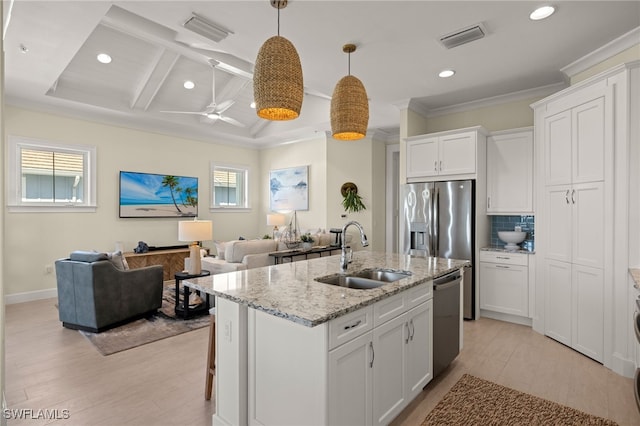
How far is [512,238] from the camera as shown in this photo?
4.25 meters

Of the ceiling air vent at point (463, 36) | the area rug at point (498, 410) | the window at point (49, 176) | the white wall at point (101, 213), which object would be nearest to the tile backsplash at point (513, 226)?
the area rug at point (498, 410)

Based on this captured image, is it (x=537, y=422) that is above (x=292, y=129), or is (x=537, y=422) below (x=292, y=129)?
below

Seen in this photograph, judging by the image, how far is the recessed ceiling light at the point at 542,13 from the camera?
263 centimetres

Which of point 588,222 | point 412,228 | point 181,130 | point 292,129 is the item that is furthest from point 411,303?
point 181,130

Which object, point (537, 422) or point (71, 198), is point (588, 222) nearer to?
point (537, 422)

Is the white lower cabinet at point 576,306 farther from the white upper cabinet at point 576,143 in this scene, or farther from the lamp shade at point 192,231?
the lamp shade at point 192,231

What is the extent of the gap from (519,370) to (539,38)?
3.02 m

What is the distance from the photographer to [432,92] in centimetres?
450

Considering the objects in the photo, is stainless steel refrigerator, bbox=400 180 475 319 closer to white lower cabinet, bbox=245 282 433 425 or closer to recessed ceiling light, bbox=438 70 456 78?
recessed ceiling light, bbox=438 70 456 78

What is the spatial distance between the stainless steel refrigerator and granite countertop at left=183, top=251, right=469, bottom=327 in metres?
1.33

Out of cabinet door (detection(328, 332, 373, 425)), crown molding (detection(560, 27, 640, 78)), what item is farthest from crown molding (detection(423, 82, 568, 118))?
cabinet door (detection(328, 332, 373, 425))

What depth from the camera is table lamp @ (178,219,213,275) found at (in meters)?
4.18

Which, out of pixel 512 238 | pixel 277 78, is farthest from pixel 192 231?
A: pixel 512 238

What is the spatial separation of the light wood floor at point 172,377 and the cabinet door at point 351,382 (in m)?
0.62
